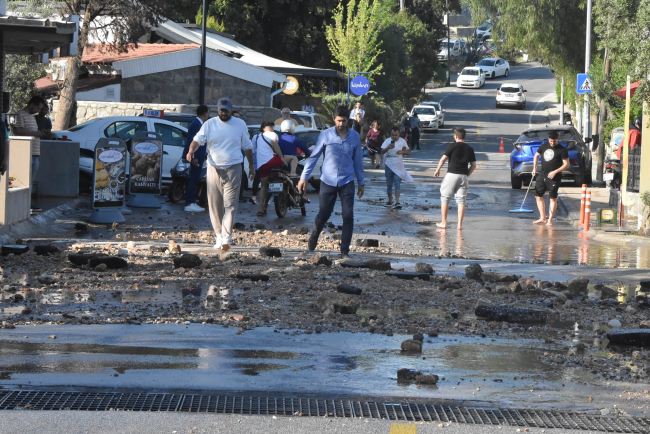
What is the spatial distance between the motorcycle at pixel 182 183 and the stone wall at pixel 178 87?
46.8 ft

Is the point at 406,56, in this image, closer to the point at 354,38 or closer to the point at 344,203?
the point at 354,38

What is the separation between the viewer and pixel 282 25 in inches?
2021

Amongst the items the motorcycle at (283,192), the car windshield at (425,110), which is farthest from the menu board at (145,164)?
the car windshield at (425,110)

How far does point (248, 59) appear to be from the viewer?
136 ft

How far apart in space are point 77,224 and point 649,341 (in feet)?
31.0

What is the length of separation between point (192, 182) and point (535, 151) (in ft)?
37.4

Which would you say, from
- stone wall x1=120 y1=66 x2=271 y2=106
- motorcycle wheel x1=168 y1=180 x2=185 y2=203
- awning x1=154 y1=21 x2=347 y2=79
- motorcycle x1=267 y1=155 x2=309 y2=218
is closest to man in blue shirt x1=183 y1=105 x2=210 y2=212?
motorcycle wheel x1=168 y1=180 x2=185 y2=203

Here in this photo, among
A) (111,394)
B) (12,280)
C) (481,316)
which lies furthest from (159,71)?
(111,394)

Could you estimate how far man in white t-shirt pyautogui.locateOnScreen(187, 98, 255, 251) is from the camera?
1179cm

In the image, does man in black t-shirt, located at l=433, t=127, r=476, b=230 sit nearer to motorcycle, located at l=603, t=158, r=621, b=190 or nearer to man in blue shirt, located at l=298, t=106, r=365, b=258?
man in blue shirt, located at l=298, t=106, r=365, b=258

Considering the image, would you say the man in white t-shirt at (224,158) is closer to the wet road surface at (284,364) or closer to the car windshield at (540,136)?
the wet road surface at (284,364)

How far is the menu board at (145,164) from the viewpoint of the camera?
16656mm

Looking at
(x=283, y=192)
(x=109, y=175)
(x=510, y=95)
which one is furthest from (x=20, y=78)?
(x=510, y=95)

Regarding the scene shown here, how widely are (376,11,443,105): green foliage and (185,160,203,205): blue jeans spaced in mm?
38598
